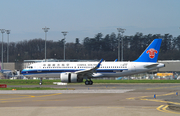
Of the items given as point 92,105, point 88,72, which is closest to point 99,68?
point 88,72

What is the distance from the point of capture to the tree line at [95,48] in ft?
441

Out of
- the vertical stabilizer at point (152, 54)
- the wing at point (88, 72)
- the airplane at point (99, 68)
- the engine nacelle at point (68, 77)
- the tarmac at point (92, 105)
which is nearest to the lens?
the tarmac at point (92, 105)

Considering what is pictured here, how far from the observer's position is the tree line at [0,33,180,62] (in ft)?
441

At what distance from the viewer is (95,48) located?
481 feet

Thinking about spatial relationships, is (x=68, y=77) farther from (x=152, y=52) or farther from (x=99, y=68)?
(x=152, y=52)

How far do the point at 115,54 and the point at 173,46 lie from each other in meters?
39.5

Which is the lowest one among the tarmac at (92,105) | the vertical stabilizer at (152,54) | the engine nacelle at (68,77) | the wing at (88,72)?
the tarmac at (92,105)

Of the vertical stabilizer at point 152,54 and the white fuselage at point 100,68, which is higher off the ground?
the vertical stabilizer at point 152,54

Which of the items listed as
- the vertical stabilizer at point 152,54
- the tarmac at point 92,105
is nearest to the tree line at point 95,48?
the vertical stabilizer at point 152,54

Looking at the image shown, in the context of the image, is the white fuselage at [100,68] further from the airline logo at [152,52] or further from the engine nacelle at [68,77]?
the engine nacelle at [68,77]

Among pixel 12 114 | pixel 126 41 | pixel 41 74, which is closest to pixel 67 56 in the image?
pixel 126 41

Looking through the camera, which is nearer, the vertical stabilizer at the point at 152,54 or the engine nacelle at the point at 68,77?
the engine nacelle at the point at 68,77

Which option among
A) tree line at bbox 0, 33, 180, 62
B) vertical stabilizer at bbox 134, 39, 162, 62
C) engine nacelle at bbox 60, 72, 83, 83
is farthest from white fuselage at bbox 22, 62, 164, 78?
tree line at bbox 0, 33, 180, 62

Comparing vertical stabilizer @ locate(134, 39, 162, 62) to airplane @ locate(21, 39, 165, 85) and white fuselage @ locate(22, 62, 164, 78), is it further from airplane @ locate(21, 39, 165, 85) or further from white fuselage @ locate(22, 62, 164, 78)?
white fuselage @ locate(22, 62, 164, 78)
